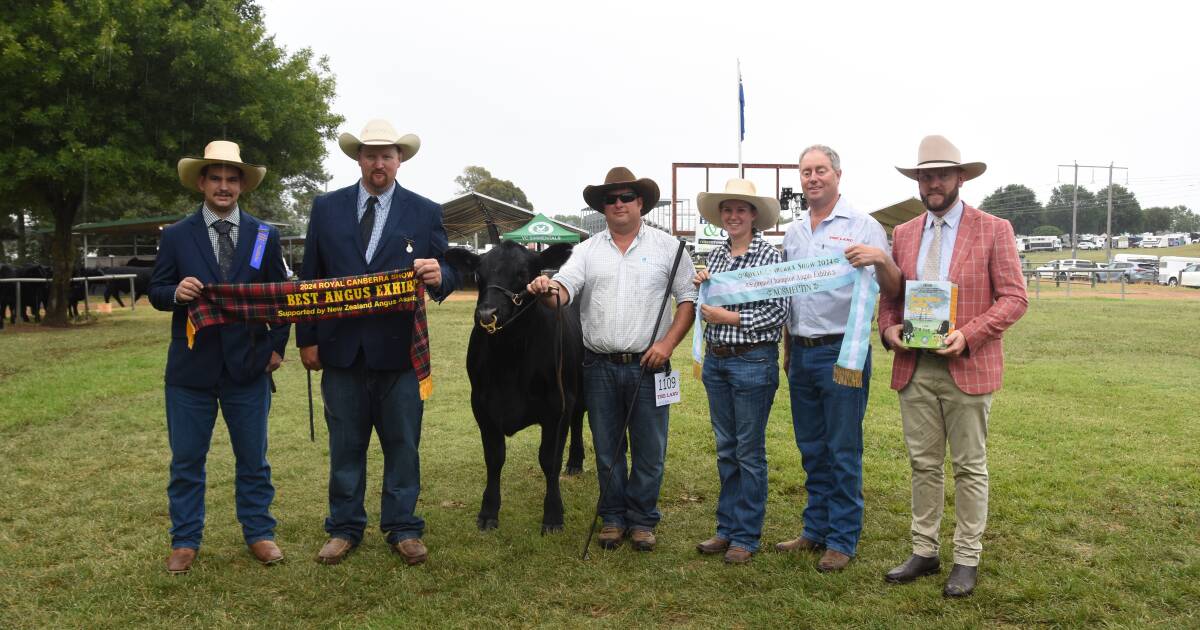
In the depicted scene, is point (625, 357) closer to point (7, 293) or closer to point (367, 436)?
point (367, 436)

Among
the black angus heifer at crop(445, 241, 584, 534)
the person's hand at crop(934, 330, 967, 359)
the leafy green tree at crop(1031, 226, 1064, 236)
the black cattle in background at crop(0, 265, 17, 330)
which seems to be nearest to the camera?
the person's hand at crop(934, 330, 967, 359)

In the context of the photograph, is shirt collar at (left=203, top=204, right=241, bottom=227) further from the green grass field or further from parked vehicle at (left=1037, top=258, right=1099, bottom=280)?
parked vehicle at (left=1037, top=258, right=1099, bottom=280)

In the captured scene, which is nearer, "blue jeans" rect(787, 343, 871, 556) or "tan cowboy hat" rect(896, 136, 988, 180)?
"tan cowboy hat" rect(896, 136, 988, 180)

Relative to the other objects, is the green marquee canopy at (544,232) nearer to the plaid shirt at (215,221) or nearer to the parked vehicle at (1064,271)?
the parked vehicle at (1064,271)

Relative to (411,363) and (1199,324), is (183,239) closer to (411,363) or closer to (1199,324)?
(411,363)

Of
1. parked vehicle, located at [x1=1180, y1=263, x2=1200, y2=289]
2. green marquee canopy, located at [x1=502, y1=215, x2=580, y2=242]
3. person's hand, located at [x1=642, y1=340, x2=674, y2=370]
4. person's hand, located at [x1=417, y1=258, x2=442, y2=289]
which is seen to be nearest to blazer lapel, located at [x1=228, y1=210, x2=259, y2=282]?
person's hand, located at [x1=417, y1=258, x2=442, y2=289]

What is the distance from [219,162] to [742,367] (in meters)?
3.14

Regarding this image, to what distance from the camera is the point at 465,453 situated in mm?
7355

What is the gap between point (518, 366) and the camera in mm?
5180

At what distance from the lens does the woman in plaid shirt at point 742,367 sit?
449cm

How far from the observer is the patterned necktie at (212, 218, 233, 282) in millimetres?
4648

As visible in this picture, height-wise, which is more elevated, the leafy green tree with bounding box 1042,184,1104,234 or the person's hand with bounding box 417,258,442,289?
the leafy green tree with bounding box 1042,184,1104,234

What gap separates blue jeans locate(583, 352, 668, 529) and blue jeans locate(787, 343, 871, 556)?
2.75ft

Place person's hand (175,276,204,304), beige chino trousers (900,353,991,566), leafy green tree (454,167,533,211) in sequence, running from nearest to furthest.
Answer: beige chino trousers (900,353,991,566) → person's hand (175,276,204,304) → leafy green tree (454,167,533,211)
